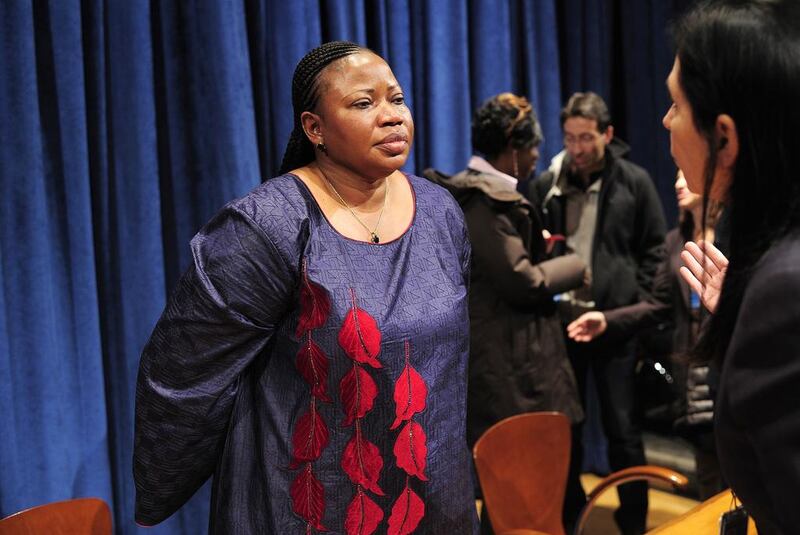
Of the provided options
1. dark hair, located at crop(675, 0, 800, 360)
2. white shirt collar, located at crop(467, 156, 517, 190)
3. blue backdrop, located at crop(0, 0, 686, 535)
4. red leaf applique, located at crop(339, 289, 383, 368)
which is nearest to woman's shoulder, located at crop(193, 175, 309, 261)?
red leaf applique, located at crop(339, 289, 383, 368)

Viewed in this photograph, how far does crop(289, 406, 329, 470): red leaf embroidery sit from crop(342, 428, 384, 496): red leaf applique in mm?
51

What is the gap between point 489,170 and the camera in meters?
2.74

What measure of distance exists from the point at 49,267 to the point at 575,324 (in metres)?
1.76

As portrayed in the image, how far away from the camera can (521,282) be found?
2.62m

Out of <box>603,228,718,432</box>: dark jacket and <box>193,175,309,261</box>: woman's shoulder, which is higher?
<box>193,175,309,261</box>: woman's shoulder

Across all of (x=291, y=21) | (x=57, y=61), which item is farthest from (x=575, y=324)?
(x=57, y=61)

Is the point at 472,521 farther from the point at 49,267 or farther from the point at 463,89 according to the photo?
the point at 463,89

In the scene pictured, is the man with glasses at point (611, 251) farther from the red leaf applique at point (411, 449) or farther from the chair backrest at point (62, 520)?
the chair backrest at point (62, 520)

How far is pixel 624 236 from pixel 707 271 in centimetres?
197

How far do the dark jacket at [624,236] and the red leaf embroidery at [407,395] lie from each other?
1769mm

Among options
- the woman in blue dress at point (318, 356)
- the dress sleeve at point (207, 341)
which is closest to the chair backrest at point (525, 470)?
the woman in blue dress at point (318, 356)

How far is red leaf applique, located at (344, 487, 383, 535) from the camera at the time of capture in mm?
1564

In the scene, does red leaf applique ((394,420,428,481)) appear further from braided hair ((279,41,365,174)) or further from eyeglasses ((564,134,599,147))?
eyeglasses ((564,134,599,147))

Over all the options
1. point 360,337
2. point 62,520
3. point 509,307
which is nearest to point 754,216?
point 360,337
